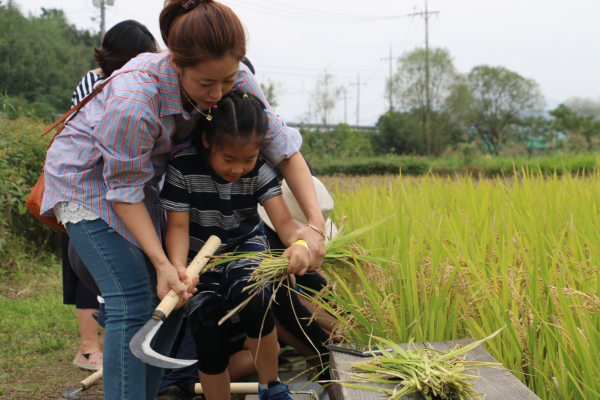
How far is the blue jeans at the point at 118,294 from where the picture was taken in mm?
1447

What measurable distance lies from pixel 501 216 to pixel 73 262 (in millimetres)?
2039

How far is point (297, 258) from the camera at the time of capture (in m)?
1.42

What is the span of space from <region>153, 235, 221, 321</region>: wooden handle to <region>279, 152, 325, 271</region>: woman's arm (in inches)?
10.5

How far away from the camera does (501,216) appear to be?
2.39m

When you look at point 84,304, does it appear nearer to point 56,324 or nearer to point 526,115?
point 56,324

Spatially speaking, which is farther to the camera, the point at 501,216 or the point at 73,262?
the point at 501,216

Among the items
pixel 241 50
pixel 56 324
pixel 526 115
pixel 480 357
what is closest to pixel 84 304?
pixel 56 324

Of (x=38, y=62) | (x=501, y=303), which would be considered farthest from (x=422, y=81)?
(x=501, y=303)

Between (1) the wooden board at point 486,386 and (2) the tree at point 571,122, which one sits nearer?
(1) the wooden board at point 486,386

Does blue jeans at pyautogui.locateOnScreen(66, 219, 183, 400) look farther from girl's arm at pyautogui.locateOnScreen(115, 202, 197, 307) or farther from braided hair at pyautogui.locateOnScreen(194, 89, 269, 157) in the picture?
braided hair at pyautogui.locateOnScreen(194, 89, 269, 157)

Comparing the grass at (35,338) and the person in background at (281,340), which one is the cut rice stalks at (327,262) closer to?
the person in background at (281,340)

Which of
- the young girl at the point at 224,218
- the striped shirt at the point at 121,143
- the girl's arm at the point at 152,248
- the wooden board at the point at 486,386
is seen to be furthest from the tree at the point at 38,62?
the wooden board at the point at 486,386

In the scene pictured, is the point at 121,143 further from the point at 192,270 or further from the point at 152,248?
the point at 192,270

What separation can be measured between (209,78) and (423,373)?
3.32 feet
